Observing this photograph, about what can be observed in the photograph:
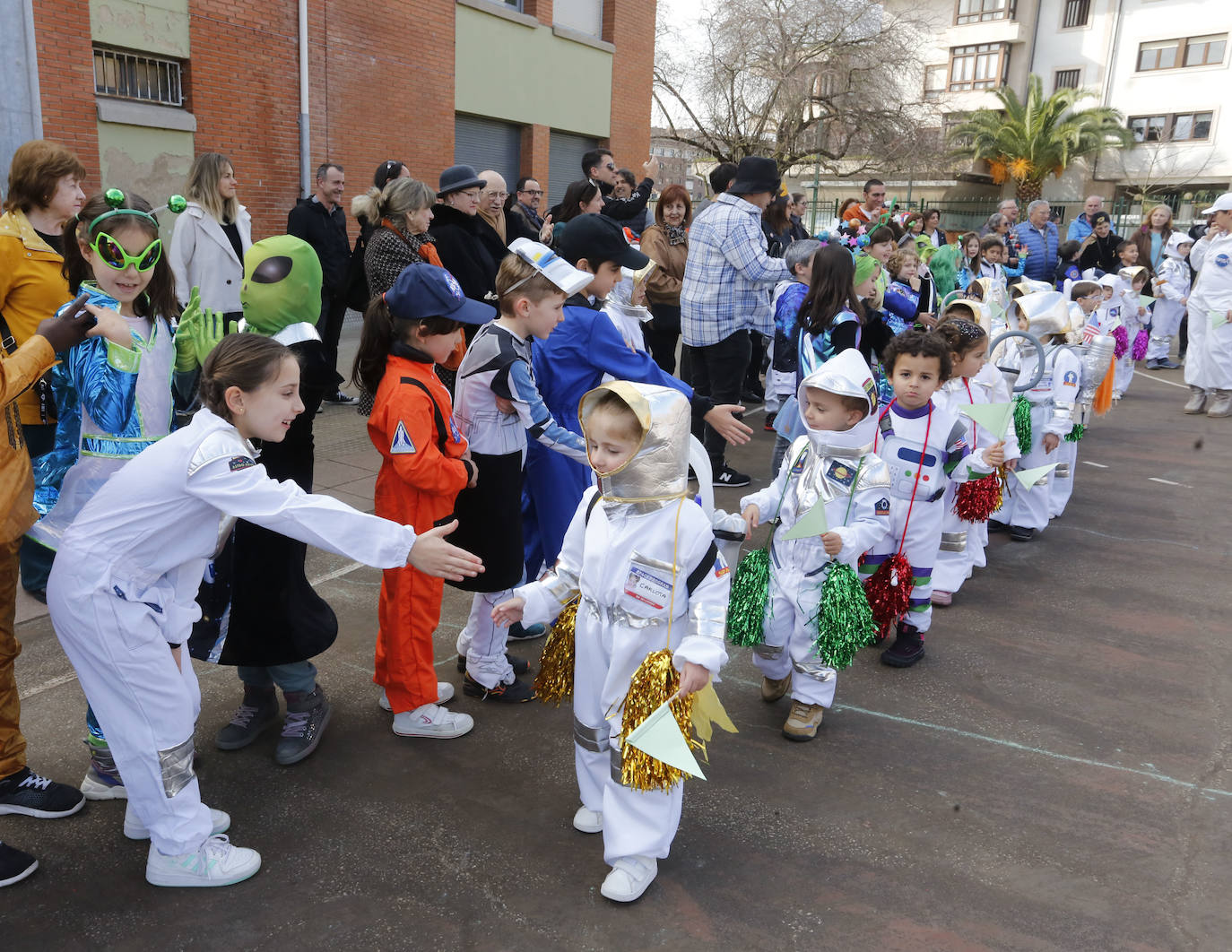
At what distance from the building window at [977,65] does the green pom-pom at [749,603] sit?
44010mm

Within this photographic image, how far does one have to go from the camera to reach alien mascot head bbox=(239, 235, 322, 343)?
3.26m

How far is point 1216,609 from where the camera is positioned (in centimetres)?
519

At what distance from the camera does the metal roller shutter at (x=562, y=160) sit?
56.0ft

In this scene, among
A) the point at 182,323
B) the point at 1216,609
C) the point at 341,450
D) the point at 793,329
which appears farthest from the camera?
the point at 341,450

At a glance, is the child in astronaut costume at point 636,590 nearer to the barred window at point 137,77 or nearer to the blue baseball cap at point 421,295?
the blue baseball cap at point 421,295

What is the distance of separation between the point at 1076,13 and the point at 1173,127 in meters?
6.86

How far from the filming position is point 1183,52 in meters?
36.6

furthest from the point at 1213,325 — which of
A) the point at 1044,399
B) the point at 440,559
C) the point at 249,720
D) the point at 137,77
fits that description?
the point at 137,77

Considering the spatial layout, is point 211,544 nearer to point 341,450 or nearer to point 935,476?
point 935,476

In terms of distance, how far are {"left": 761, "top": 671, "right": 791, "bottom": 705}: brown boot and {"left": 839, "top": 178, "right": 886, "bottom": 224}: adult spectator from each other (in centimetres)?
596

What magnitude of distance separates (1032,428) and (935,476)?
2.36 m

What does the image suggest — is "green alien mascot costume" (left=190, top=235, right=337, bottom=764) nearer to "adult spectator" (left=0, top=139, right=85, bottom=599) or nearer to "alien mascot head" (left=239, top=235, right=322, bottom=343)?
"alien mascot head" (left=239, top=235, right=322, bottom=343)

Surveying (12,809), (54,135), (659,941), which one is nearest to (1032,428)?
(659,941)

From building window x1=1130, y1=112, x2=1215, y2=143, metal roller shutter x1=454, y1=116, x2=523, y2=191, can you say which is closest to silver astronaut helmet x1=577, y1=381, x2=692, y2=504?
metal roller shutter x1=454, y1=116, x2=523, y2=191
